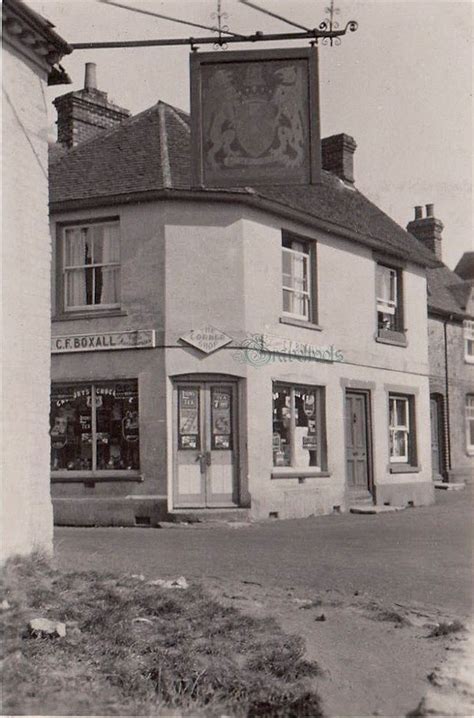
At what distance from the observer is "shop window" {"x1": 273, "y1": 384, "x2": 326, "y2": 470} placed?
52.2ft

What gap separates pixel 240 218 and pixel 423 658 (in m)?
10.6

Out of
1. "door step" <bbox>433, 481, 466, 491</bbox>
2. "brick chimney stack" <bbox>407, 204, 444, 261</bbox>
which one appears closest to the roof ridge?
"brick chimney stack" <bbox>407, 204, 444, 261</bbox>

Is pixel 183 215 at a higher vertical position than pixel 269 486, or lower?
higher

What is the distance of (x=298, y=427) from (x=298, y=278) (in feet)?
9.88

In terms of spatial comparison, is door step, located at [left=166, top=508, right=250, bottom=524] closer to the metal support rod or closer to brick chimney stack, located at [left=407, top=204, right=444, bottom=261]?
the metal support rod

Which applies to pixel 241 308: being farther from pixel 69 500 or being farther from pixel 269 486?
pixel 69 500

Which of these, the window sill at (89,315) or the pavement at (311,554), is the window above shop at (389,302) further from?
the window sill at (89,315)

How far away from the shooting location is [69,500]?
587 inches

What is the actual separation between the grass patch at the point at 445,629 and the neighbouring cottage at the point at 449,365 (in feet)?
57.6

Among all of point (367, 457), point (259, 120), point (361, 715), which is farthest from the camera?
point (367, 457)

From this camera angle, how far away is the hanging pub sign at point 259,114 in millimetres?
8219

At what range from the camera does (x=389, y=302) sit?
1948cm

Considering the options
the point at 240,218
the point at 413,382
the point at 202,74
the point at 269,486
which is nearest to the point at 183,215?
the point at 240,218

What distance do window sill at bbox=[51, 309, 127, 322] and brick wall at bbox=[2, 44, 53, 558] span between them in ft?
18.2
